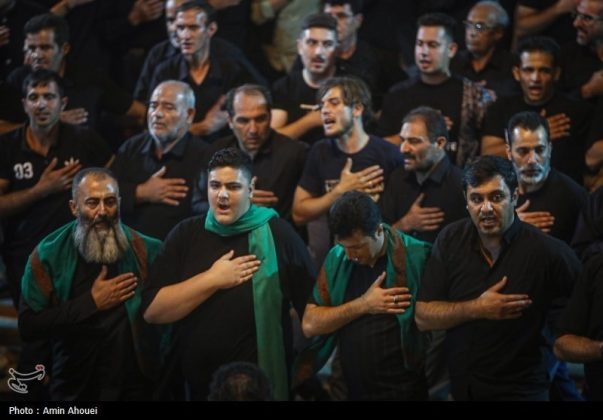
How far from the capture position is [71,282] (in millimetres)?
6867

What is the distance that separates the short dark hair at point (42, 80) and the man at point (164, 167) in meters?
0.54

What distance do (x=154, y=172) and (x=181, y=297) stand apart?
973 mm

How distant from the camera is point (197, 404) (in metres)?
6.02

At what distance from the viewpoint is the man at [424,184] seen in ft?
22.3

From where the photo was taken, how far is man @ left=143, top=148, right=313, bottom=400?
663 cm

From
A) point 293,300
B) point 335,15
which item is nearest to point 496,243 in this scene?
point 293,300

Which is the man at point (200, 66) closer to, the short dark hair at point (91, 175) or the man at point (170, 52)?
the man at point (170, 52)

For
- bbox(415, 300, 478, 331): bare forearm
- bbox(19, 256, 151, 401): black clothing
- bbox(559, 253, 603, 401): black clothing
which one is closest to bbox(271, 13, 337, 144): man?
bbox(19, 256, 151, 401): black clothing

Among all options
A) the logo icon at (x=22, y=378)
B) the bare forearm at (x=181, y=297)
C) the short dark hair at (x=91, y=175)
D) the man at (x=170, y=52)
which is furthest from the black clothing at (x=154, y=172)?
the logo icon at (x=22, y=378)

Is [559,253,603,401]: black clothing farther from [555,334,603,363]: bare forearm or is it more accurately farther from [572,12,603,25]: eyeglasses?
[572,12,603,25]: eyeglasses

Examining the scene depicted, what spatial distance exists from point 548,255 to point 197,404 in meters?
1.67

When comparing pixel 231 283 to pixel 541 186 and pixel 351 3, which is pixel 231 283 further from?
pixel 351 3

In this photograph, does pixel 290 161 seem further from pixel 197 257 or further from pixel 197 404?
pixel 197 404

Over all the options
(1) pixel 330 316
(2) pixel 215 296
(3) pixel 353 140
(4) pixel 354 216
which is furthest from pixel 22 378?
(3) pixel 353 140
